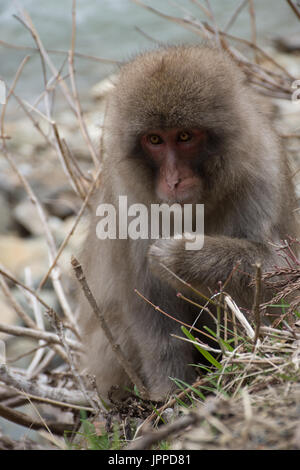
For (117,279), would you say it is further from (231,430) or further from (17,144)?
(17,144)

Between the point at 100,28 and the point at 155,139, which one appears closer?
the point at 155,139

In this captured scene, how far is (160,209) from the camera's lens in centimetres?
378

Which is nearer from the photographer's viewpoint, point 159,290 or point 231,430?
point 231,430

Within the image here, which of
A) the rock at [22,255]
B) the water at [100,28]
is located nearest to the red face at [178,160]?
the rock at [22,255]

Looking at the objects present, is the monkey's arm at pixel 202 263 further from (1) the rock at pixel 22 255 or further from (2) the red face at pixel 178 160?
(1) the rock at pixel 22 255

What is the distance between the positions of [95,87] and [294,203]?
12.0m

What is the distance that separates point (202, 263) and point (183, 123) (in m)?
0.79

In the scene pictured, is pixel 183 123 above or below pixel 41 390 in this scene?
above

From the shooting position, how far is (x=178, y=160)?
365 centimetres

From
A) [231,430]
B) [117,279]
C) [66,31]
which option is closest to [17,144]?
[66,31]

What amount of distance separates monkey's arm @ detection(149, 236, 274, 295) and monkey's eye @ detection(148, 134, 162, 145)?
0.59 meters

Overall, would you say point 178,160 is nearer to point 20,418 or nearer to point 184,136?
point 184,136

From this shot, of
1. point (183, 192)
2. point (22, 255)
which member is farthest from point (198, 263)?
point (22, 255)

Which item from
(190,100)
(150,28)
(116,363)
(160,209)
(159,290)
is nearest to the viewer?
(190,100)
